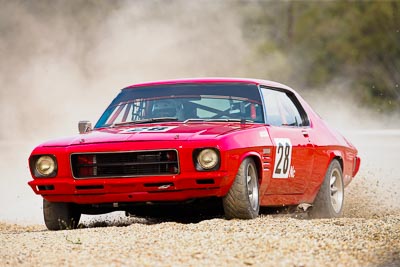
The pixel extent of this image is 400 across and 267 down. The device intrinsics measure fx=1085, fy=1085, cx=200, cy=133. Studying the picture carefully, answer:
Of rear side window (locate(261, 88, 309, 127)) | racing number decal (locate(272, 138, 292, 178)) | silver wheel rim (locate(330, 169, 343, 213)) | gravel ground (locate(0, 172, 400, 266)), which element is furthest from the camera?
silver wheel rim (locate(330, 169, 343, 213))

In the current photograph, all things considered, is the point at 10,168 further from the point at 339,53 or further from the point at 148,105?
the point at 339,53

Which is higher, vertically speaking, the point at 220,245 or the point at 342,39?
the point at 342,39

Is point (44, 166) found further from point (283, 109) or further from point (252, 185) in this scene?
point (283, 109)

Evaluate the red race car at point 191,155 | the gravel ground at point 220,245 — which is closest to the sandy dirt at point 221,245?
the gravel ground at point 220,245

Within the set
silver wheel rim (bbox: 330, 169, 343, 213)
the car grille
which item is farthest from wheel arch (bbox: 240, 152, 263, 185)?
silver wheel rim (bbox: 330, 169, 343, 213)

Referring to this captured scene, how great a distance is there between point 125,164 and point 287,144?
175 cm

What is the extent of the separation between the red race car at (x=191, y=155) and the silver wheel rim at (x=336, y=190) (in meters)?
0.24

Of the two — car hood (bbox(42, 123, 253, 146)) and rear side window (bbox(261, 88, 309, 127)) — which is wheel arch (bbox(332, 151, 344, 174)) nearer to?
rear side window (bbox(261, 88, 309, 127))

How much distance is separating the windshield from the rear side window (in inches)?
6.9

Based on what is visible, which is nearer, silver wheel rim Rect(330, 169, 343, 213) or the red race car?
the red race car


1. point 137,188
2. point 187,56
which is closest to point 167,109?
point 137,188

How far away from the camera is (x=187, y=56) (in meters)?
35.3

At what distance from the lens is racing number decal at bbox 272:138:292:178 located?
31.3 ft

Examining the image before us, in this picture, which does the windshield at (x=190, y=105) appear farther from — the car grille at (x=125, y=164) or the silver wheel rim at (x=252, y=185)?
the car grille at (x=125, y=164)
